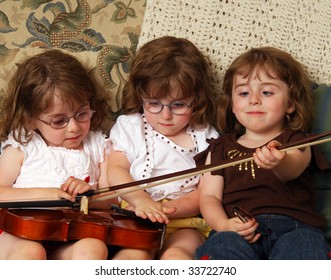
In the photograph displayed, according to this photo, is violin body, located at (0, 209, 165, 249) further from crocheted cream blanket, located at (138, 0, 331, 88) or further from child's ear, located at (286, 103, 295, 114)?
crocheted cream blanket, located at (138, 0, 331, 88)

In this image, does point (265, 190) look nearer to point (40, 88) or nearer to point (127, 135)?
point (127, 135)

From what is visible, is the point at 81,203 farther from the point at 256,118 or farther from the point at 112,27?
the point at 112,27

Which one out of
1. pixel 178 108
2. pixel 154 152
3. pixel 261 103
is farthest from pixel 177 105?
pixel 261 103

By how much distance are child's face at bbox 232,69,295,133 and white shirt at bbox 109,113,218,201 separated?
20cm

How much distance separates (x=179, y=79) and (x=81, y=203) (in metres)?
0.55

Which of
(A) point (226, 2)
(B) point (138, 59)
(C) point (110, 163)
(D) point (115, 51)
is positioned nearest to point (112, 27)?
(D) point (115, 51)

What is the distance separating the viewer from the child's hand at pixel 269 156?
4.99ft

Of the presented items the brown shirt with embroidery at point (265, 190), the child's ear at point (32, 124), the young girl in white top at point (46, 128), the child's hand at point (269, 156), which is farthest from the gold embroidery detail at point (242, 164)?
the child's ear at point (32, 124)

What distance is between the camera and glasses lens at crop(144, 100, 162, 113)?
6.33 ft

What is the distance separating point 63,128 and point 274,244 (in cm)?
75

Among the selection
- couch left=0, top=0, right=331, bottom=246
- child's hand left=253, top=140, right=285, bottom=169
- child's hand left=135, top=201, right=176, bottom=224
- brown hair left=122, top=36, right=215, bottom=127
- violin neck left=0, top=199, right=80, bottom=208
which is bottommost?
violin neck left=0, top=199, right=80, bottom=208

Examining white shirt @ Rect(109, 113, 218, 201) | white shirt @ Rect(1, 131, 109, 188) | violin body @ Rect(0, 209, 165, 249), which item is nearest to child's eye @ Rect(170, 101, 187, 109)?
white shirt @ Rect(109, 113, 218, 201)

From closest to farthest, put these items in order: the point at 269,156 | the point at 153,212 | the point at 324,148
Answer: the point at 269,156 → the point at 153,212 → the point at 324,148

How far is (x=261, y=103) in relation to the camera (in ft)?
6.01
